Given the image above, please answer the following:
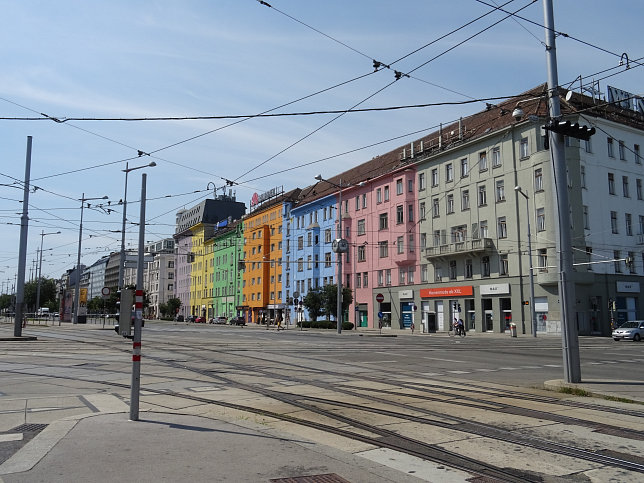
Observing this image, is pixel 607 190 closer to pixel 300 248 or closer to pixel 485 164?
pixel 485 164

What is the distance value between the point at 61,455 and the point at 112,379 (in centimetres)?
772

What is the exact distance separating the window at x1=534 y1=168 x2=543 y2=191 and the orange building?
1693 inches

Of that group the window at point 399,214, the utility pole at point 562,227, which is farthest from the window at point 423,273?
the utility pole at point 562,227

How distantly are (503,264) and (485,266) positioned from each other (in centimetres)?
218

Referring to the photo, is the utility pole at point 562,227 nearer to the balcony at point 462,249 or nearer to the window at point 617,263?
the balcony at point 462,249

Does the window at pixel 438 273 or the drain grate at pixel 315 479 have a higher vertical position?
the window at pixel 438 273

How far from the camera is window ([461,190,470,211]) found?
51.0 meters

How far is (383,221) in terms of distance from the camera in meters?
61.4

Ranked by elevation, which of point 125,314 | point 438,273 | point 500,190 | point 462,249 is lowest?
point 125,314

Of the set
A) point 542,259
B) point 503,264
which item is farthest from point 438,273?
point 542,259

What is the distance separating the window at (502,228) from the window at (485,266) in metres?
2.57

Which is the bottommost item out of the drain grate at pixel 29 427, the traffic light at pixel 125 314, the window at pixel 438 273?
the drain grate at pixel 29 427

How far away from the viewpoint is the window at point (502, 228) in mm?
46750

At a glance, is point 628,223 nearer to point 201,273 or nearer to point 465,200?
point 465,200
